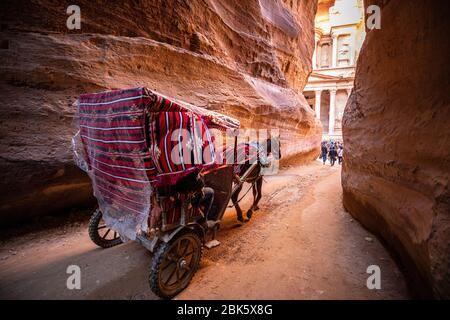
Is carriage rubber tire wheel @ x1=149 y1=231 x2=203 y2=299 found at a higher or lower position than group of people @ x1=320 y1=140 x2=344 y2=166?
lower

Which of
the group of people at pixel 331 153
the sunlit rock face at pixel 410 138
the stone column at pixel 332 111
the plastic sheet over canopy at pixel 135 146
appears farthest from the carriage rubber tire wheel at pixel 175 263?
the stone column at pixel 332 111

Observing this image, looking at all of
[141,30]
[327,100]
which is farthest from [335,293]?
[327,100]

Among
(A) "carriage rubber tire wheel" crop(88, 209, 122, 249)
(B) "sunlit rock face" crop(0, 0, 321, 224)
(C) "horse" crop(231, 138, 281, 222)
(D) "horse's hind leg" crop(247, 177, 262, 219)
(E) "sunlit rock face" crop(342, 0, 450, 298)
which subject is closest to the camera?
(E) "sunlit rock face" crop(342, 0, 450, 298)

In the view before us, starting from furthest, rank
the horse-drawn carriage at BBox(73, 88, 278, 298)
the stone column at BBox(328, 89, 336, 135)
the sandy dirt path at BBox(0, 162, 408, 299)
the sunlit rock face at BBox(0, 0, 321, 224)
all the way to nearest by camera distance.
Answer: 1. the stone column at BBox(328, 89, 336, 135)
2. the sunlit rock face at BBox(0, 0, 321, 224)
3. the sandy dirt path at BBox(0, 162, 408, 299)
4. the horse-drawn carriage at BBox(73, 88, 278, 298)

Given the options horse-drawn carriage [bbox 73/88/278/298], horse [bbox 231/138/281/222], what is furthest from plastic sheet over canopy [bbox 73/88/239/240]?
horse [bbox 231/138/281/222]

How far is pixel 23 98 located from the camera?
3.65 m

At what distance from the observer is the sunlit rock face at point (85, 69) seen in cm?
362

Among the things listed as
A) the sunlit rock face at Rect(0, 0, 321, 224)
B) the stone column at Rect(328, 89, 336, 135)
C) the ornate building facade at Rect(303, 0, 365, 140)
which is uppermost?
the ornate building facade at Rect(303, 0, 365, 140)

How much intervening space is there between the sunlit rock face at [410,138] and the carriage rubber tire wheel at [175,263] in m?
2.56

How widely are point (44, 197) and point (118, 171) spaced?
270cm

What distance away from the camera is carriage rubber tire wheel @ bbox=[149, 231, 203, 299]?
2301 mm

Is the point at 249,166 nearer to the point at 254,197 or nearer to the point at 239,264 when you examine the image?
the point at 254,197

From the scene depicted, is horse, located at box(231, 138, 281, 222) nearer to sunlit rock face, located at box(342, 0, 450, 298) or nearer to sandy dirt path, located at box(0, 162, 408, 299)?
sandy dirt path, located at box(0, 162, 408, 299)

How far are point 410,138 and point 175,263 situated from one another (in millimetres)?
3437
